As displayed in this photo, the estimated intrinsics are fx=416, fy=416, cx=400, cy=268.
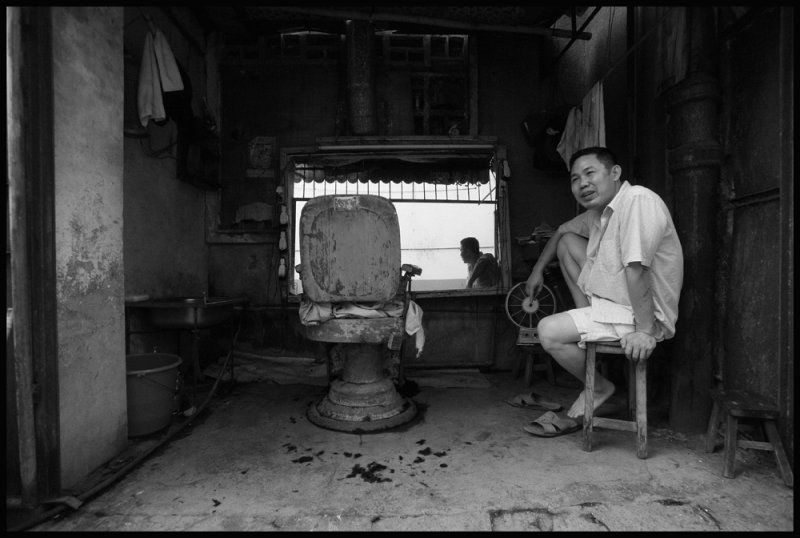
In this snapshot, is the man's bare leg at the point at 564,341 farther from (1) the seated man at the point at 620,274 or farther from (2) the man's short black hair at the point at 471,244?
(2) the man's short black hair at the point at 471,244

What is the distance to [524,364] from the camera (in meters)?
4.18

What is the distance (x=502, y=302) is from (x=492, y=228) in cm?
86

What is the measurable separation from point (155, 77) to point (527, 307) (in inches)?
139

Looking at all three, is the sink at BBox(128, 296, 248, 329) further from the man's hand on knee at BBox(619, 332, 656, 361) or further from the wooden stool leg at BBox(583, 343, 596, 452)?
the man's hand on knee at BBox(619, 332, 656, 361)

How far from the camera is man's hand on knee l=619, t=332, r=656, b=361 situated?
7.37ft

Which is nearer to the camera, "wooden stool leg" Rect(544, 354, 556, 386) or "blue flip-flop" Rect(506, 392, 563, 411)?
"blue flip-flop" Rect(506, 392, 563, 411)

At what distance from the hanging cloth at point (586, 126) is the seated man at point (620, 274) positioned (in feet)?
3.50

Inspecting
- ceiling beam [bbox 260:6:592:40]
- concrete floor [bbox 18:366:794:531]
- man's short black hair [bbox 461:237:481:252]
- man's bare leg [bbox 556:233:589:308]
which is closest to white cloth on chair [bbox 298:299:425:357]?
concrete floor [bbox 18:366:794:531]

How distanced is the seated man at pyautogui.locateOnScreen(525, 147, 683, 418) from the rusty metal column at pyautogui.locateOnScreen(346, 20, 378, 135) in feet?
7.72

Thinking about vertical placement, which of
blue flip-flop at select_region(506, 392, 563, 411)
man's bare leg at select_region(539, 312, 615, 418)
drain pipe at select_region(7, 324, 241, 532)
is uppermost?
man's bare leg at select_region(539, 312, 615, 418)

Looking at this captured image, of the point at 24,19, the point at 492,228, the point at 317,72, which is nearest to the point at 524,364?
the point at 492,228

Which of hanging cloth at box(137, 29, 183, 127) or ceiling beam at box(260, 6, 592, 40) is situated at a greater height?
ceiling beam at box(260, 6, 592, 40)

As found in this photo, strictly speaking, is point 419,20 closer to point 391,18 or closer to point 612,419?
point 391,18

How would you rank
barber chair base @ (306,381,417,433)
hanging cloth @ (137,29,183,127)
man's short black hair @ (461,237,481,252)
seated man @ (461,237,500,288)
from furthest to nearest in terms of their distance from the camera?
man's short black hair @ (461,237,481,252), seated man @ (461,237,500,288), hanging cloth @ (137,29,183,127), barber chair base @ (306,381,417,433)
